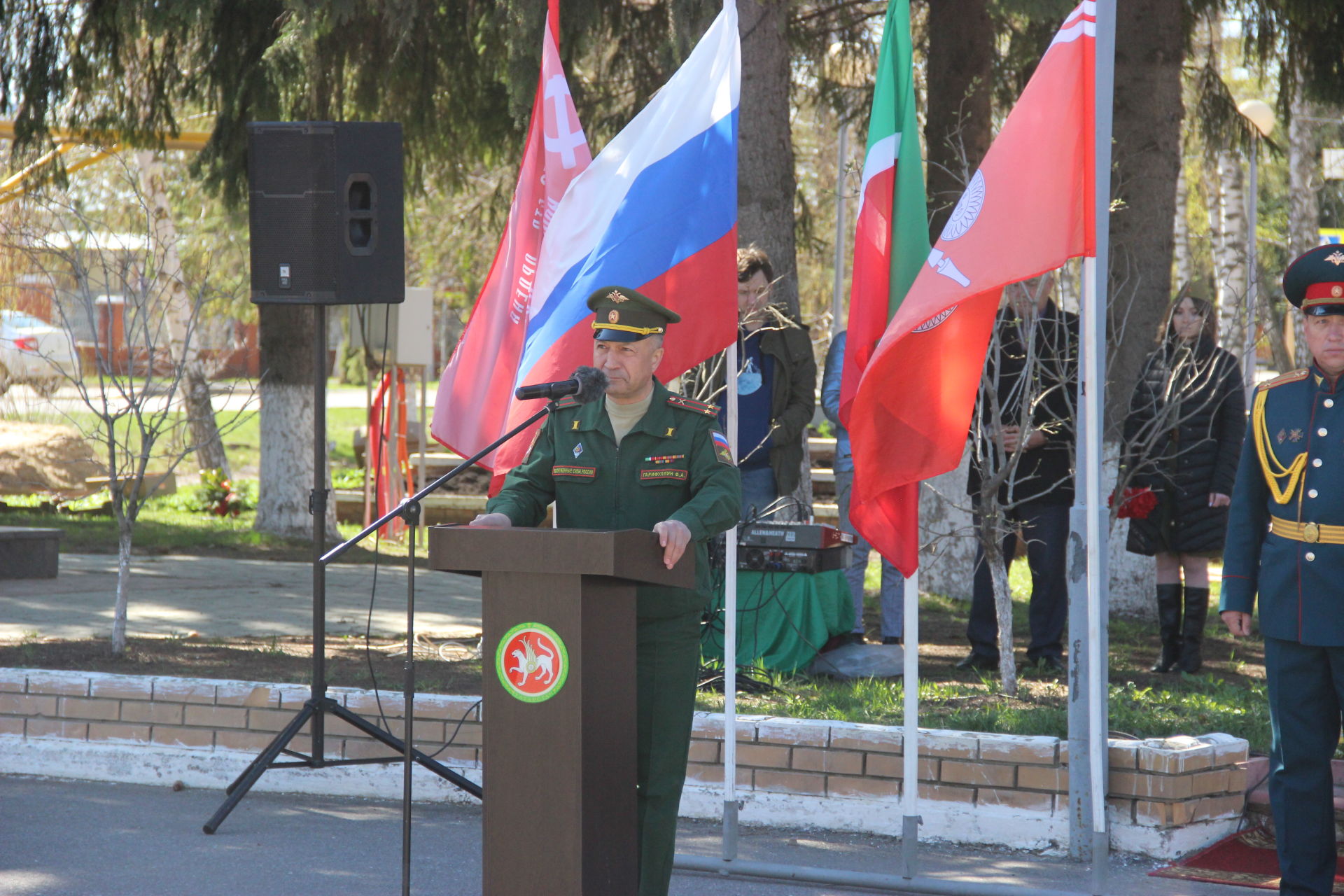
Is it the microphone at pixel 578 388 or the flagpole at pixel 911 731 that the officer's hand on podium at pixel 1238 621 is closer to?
the flagpole at pixel 911 731

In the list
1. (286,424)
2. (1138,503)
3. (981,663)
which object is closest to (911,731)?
(981,663)

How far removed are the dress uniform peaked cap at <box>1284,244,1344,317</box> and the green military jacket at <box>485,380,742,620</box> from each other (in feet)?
5.90

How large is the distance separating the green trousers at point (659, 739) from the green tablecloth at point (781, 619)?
2.86 metres

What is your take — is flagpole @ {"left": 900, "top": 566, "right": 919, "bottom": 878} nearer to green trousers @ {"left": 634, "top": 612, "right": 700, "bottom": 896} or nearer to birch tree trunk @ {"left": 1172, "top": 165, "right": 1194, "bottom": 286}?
green trousers @ {"left": 634, "top": 612, "right": 700, "bottom": 896}

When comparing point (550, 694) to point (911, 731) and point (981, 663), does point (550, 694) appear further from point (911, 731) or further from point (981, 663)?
point (981, 663)

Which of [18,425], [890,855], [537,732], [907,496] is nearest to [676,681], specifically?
[537,732]

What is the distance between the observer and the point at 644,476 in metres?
3.90

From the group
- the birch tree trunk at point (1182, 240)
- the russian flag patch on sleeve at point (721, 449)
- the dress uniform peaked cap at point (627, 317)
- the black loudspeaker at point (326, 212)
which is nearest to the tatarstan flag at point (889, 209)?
the russian flag patch on sleeve at point (721, 449)

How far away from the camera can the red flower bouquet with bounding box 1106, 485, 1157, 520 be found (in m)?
7.20

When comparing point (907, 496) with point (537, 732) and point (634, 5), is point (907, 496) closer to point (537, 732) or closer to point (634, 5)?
point (537, 732)

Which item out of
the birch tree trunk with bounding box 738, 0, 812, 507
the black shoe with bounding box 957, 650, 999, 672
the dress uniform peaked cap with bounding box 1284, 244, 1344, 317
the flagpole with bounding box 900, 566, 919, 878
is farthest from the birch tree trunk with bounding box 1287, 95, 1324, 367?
the flagpole with bounding box 900, 566, 919, 878

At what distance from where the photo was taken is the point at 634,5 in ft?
33.0

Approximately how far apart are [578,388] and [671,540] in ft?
1.56

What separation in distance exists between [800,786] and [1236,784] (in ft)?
5.25
